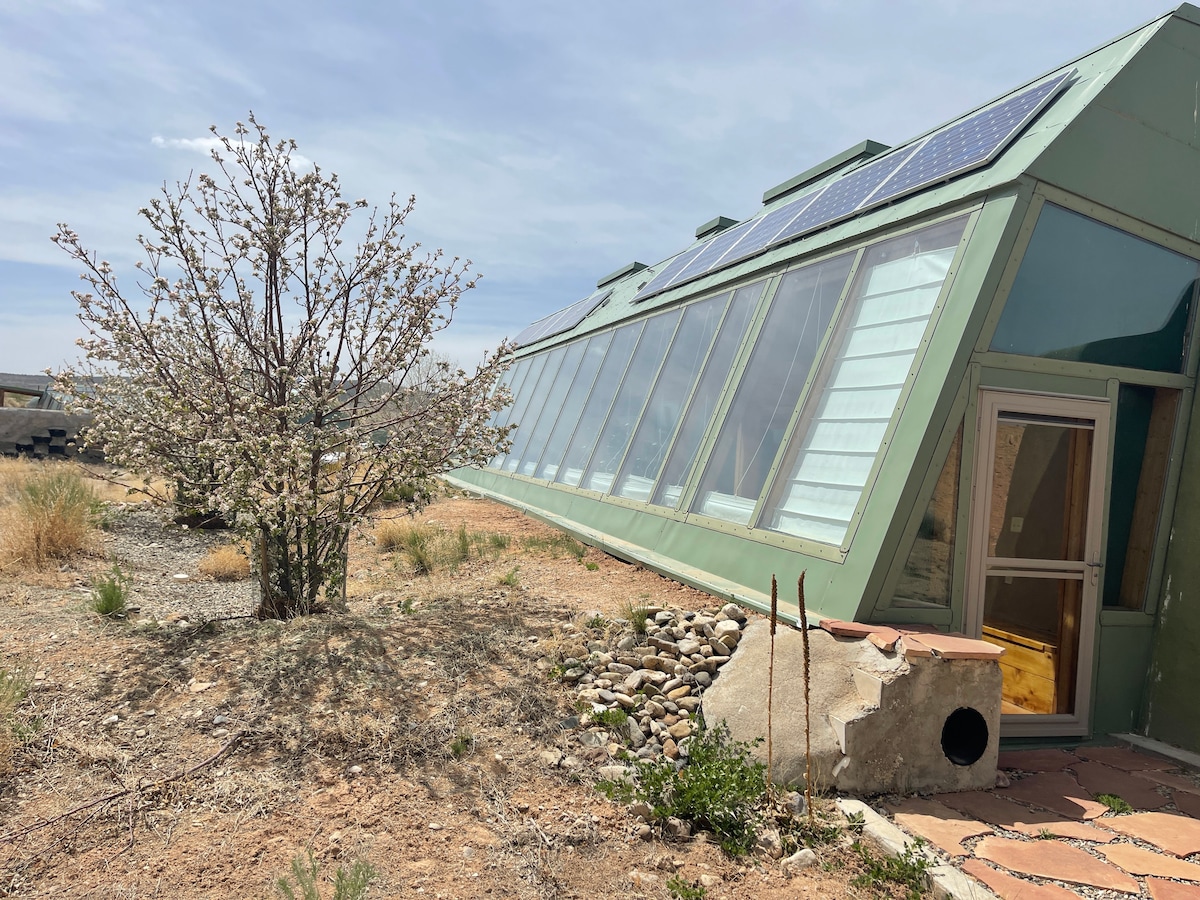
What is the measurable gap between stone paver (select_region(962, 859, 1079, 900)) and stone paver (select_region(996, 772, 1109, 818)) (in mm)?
832

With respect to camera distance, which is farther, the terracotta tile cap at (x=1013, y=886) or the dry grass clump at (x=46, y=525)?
the dry grass clump at (x=46, y=525)

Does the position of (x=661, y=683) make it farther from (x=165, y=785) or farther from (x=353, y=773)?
(x=165, y=785)

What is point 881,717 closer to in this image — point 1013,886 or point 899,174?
point 1013,886

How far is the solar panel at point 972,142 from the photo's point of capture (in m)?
5.02

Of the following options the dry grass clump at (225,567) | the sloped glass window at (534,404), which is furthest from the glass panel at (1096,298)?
the sloped glass window at (534,404)

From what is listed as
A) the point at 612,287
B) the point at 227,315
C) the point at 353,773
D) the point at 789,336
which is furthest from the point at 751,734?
the point at 612,287

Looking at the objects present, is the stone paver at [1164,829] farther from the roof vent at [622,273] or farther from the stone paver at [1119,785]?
the roof vent at [622,273]

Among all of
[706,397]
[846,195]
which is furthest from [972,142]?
[706,397]

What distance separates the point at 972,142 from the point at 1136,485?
103 inches

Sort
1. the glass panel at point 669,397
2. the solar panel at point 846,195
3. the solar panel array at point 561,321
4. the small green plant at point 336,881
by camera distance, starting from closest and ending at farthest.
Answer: the small green plant at point 336,881 < the solar panel at point 846,195 < the glass panel at point 669,397 < the solar panel array at point 561,321

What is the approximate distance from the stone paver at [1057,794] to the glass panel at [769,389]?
7.44ft

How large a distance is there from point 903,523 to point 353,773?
312cm

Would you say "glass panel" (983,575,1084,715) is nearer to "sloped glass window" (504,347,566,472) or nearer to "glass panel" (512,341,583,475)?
"glass panel" (512,341,583,475)

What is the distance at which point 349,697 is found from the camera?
410 cm
